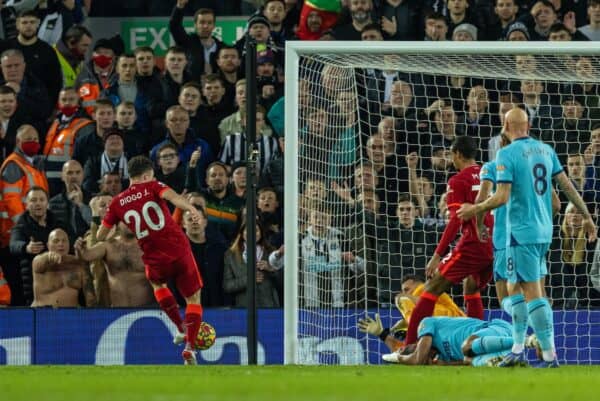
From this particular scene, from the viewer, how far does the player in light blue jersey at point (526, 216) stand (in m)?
10.5

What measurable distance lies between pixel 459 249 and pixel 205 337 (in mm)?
2570

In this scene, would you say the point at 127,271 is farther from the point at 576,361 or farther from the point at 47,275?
→ the point at 576,361

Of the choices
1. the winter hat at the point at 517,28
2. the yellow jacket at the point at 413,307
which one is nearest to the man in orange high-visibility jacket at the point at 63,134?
the yellow jacket at the point at 413,307

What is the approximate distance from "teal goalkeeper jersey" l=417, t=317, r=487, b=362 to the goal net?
3.90 feet

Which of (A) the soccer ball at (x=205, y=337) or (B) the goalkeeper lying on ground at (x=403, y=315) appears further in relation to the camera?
(A) the soccer ball at (x=205, y=337)

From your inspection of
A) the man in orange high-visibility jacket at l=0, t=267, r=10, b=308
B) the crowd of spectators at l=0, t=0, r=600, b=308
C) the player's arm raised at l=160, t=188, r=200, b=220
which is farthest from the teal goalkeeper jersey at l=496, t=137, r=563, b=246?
the man in orange high-visibility jacket at l=0, t=267, r=10, b=308

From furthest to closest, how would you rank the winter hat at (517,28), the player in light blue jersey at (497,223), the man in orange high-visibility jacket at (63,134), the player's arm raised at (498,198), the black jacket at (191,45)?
1. the black jacket at (191,45)
2. the winter hat at (517,28)
3. the man in orange high-visibility jacket at (63,134)
4. the player in light blue jersey at (497,223)
5. the player's arm raised at (498,198)

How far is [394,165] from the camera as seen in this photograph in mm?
14273

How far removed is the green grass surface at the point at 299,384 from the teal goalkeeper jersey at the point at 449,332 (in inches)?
57.2

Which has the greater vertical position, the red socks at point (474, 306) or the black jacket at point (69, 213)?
the black jacket at point (69, 213)

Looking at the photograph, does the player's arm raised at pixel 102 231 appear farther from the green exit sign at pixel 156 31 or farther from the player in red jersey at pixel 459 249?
the green exit sign at pixel 156 31

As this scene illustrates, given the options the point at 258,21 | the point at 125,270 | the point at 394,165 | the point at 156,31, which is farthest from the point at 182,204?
the point at 156,31

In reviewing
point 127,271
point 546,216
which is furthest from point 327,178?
point 546,216

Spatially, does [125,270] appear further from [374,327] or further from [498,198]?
[498,198]
